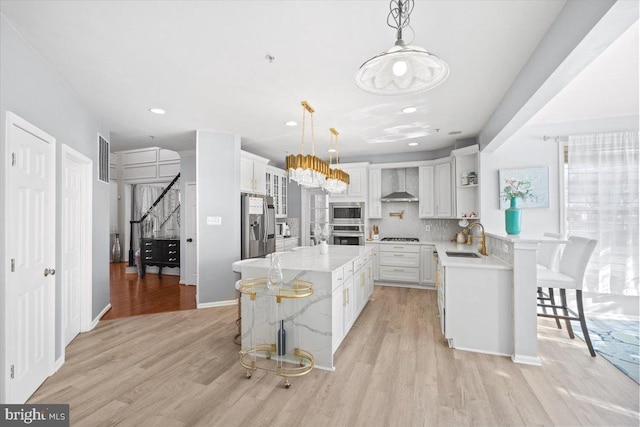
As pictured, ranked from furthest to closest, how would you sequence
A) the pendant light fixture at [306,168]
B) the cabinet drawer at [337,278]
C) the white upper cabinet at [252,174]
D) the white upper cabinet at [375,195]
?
the white upper cabinet at [375,195], the white upper cabinet at [252,174], the pendant light fixture at [306,168], the cabinet drawer at [337,278]

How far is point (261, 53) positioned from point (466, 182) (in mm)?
3860

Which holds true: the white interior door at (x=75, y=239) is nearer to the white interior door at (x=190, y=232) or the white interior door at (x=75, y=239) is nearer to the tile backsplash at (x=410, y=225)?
the white interior door at (x=190, y=232)

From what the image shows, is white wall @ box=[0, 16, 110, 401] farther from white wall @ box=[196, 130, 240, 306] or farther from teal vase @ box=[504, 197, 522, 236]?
teal vase @ box=[504, 197, 522, 236]

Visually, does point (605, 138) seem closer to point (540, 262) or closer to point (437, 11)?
point (540, 262)

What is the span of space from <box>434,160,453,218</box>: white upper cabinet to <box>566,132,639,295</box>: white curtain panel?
1.71 metres

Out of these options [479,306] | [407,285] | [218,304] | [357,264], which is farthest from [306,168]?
[407,285]

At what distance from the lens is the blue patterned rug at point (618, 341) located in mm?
2518

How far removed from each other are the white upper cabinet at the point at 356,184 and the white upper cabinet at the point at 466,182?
174cm

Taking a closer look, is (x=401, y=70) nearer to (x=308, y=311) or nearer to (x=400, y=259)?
(x=308, y=311)

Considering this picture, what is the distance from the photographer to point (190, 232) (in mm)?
5656

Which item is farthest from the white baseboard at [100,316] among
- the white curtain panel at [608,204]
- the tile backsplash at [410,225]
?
the white curtain panel at [608,204]

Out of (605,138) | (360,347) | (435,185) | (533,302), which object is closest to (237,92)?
(360,347)

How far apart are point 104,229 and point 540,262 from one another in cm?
571

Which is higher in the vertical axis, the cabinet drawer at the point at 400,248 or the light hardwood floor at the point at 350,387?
the cabinet drawer at the point at 400,248
